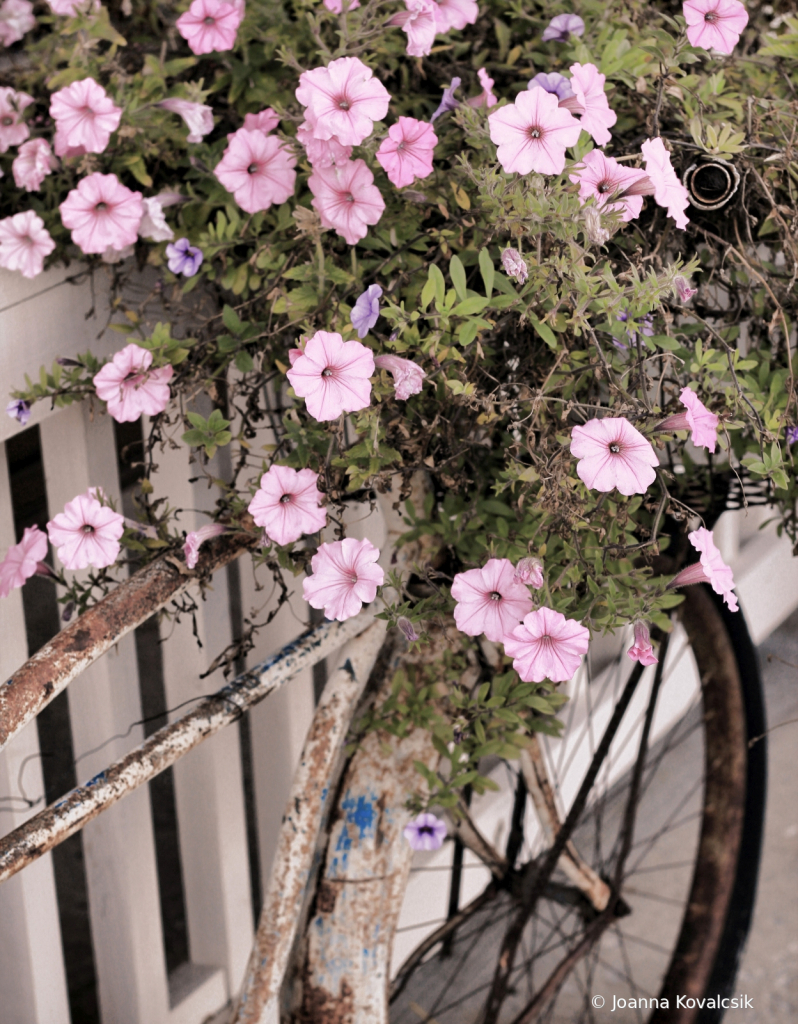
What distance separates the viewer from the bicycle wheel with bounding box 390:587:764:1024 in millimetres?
1425

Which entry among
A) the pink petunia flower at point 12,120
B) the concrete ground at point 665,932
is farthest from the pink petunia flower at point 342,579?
the concrete ground at point 665,932

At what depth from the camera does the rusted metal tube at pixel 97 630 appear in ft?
2.23

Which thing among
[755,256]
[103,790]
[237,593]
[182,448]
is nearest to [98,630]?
[103,790]

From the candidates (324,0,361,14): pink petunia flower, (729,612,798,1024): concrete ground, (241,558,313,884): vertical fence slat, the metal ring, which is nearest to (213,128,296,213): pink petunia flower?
(324,0,361,14): pink petunia flower

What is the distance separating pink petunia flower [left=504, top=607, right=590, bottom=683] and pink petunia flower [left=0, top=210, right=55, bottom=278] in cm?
56

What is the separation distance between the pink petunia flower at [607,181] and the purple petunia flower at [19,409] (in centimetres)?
51

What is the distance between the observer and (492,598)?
67 centimetres

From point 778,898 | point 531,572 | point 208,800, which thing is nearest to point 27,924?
point 208,800

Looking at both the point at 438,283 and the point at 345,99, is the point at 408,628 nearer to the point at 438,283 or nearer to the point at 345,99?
the point at 438,283

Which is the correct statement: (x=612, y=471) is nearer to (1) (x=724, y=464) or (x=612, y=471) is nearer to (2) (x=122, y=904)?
(1) (x=724, y=464)

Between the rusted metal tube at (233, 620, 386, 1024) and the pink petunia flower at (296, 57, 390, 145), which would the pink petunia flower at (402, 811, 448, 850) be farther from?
the pink petunia flower at (296, 57, 390, 145)

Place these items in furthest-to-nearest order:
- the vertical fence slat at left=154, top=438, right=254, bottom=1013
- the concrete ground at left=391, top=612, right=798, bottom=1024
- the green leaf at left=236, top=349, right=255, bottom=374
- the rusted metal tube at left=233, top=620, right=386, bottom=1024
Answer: the concrete ground at left=391, top=612, right=798, bottom=1024 < the vertical fence slat at left=154, top=438, right=254, bottom=1013 < the rusted metal tube at left=233, top=620, right=386, bottom=1024 < the green leaf at left=236, top=349, right=255, bottom=374

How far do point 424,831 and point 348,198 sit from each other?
65cm

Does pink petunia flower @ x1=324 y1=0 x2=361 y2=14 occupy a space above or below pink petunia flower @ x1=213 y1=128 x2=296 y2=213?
above
